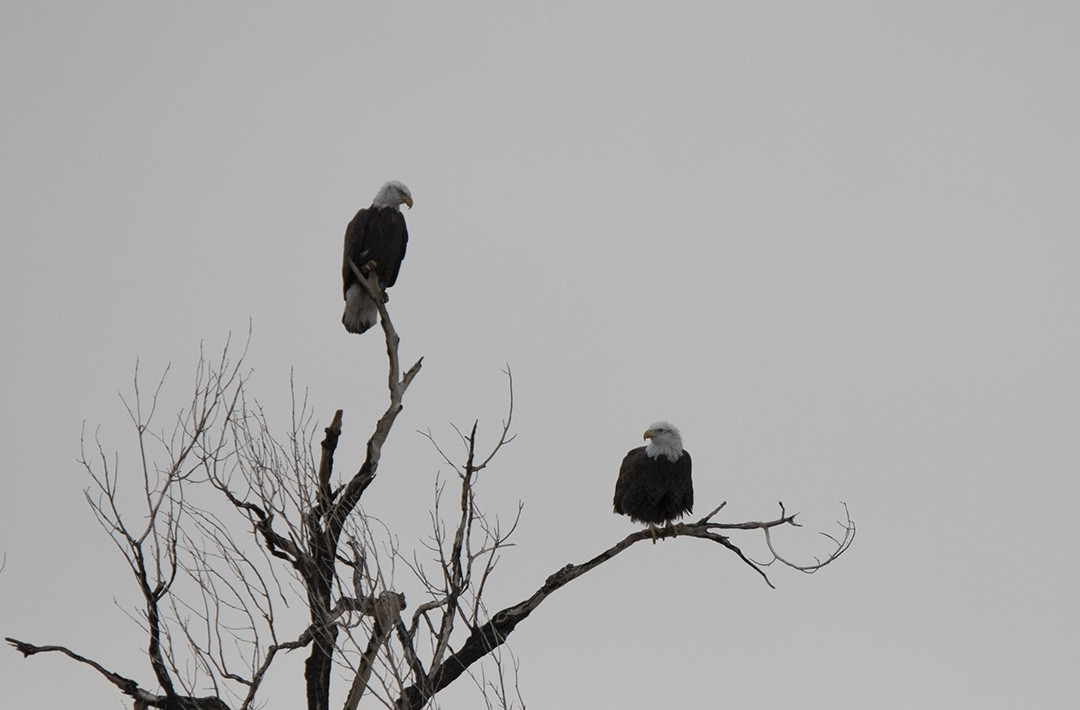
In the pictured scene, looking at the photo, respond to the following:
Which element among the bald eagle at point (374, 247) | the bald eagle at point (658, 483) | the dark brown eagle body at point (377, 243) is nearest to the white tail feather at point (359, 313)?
the bald eagle at point (374, 247)

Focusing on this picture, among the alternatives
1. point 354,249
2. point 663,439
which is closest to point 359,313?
point 354,249

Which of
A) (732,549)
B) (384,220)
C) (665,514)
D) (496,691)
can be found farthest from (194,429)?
(384,220)

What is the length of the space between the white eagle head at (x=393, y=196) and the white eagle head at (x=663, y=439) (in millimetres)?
2807

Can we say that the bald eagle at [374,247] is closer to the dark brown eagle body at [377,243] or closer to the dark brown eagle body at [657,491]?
the dark brown eagle body at [377,243]

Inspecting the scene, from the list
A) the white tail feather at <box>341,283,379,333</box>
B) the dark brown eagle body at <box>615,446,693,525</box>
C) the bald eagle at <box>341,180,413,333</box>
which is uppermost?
the bald eagle at <box>341,180,413,333</box>

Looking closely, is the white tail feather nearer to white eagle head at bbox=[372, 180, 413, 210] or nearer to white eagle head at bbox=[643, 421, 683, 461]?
white eagle head at bbox=[372, 180, 413, 210]

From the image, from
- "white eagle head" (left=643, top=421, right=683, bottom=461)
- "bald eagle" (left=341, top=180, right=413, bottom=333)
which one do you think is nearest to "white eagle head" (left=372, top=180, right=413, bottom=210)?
"bald eagle" (left=341, top=180, right=413, bottom=333)

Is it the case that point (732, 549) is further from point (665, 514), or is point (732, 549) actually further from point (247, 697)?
point (247, 697)

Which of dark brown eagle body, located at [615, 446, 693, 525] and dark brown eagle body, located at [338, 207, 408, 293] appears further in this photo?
dark brown eagle body, located at [338, 207, 408, 293]

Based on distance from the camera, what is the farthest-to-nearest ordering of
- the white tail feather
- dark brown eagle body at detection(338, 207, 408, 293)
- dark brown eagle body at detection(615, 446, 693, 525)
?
dark brown eagle body at detection(338, 207, 408, 293), the white tail feather, dark brown eagle body at detection(615, 446, 693, 525)

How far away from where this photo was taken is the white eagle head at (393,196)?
29.9 ft

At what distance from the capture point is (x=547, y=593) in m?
6.06

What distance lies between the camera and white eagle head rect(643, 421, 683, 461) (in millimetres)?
7539

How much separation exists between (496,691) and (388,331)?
7.96ft
